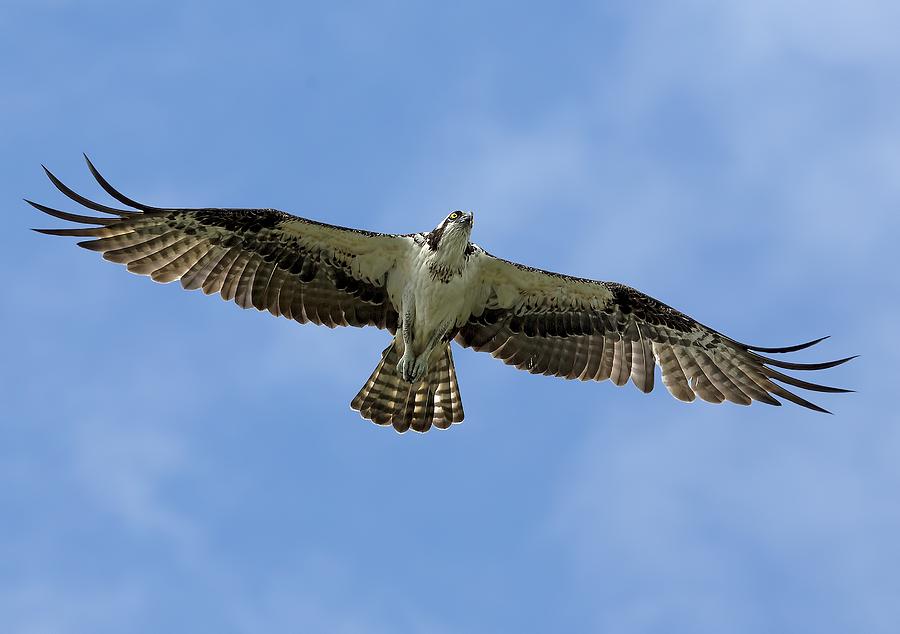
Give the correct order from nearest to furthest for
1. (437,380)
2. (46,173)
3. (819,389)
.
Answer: (46,173), (819,389), (437,380)

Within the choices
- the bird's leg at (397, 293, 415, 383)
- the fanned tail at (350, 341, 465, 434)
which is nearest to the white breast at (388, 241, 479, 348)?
the bird's leg at (397, 293, 415, 383)

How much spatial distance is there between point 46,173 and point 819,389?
30.5 feet

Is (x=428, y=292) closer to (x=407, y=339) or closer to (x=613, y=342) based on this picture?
(x=407, y=339)

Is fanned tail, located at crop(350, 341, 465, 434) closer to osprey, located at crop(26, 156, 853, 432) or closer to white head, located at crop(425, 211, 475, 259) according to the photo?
osprey, located at crop(26, 156, 853, 432)

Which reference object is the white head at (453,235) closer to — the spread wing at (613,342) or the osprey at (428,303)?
the osprey at (428,303)

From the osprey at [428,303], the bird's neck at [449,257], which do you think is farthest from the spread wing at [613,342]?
the bird's neck at [449,257]

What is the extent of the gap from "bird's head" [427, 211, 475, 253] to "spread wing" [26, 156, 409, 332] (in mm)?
616

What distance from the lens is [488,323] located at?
54.9 feet

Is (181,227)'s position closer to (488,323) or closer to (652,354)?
(488,323)

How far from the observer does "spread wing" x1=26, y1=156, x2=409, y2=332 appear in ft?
51.9

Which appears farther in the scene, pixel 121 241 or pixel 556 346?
pixel 556 346

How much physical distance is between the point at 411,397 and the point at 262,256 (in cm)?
259

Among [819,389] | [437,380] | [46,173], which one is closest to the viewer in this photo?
[46,173]

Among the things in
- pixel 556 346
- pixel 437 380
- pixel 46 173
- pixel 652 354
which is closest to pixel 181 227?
pixel 46 173
